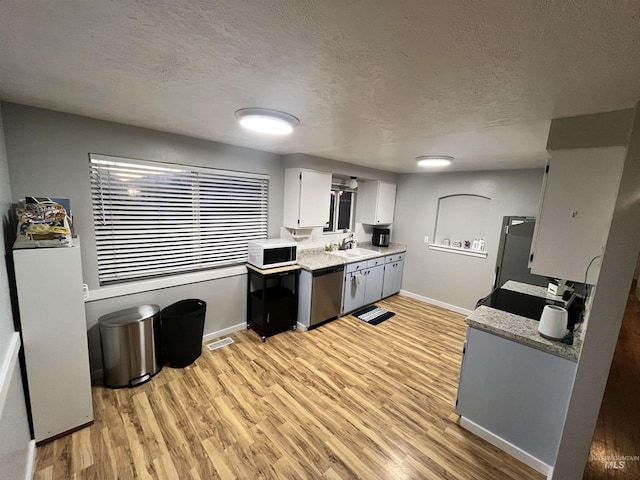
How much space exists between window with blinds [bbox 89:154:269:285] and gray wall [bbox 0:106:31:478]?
0.59 meters

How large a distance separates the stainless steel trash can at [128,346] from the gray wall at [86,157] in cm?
24

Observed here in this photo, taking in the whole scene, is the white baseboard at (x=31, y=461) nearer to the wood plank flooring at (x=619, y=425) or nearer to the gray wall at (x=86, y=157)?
the gray wall at (x=86, y=157)

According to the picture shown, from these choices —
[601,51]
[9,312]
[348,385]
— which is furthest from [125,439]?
[601,51]

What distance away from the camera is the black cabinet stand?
10.2 ft

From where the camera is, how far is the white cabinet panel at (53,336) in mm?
1618

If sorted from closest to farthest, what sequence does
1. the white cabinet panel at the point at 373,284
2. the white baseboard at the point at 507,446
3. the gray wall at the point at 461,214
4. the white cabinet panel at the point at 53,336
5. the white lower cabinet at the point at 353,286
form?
the white cabinet panel at the point at 53,336 → the white baseboard at the point at 507,446 → the gray wall at the point at 461,214 → the white lower cabinet at the point at 353,286 → the white cabinet panel at the point at 373,284

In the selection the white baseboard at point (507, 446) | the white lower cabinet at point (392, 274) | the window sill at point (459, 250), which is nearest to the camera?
the white baseboard at point (507, 446)

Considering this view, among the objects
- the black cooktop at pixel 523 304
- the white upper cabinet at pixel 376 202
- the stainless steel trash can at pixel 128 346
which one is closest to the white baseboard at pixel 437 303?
the white upper cabinet at pixel 376 202

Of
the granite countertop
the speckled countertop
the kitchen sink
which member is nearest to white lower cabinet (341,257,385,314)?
the granite countertop

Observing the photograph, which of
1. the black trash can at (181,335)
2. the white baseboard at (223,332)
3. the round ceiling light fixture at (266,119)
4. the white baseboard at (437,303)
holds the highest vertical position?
the round ceiling light fixture at (266,119)

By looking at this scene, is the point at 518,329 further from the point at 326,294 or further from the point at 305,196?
the point at 305,196

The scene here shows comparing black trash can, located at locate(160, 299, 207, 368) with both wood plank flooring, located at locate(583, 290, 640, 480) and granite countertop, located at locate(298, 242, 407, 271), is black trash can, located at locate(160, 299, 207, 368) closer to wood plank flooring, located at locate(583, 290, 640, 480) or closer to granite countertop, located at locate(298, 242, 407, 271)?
granite countertop, located at locate(298, 242, 407, 271)

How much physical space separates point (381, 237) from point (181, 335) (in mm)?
3603

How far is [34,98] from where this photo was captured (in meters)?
1.70
